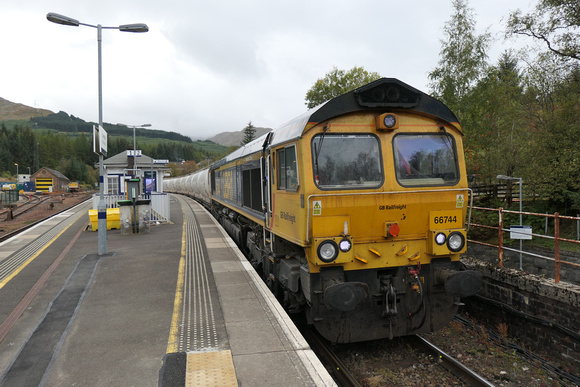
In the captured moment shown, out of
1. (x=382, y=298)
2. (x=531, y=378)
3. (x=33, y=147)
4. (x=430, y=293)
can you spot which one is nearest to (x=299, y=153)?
(x=382, y=298)

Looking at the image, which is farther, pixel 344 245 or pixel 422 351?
pixel 422 351

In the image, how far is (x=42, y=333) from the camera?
5266 mm

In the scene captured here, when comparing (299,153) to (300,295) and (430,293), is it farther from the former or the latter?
(430,293)

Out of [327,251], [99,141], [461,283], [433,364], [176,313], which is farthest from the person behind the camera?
[99,141]

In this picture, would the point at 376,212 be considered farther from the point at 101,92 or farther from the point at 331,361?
the point at 101,92

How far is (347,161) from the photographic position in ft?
17.5

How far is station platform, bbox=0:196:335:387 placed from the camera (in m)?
4.11

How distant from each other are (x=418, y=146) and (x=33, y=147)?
401 feet

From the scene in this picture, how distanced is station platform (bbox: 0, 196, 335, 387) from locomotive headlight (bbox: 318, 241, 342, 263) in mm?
1069

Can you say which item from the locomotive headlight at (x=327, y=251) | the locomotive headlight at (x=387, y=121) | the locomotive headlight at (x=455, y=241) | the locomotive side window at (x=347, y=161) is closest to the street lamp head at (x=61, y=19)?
the locomotive side window at (x=347, y=161)

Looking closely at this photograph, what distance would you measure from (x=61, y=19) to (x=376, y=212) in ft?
34.3

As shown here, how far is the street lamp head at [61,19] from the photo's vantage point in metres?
10.3

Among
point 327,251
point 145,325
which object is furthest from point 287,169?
point 145,325

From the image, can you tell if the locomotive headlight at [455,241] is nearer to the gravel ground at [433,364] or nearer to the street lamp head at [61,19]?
the gravel ground at [433,364]
